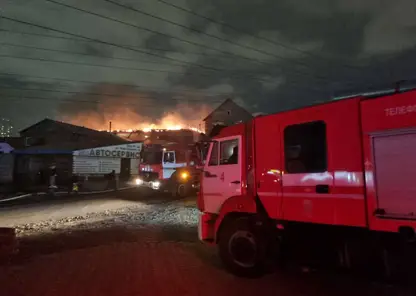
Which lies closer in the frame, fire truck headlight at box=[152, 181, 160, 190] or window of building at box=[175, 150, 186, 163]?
window of building at box=[175, 150, 186, 163]

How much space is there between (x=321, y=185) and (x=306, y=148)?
0.67m

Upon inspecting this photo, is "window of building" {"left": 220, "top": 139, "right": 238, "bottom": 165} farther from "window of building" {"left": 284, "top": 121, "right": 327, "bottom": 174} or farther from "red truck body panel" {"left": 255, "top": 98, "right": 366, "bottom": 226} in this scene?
"window of building" {"left": 284, "top": 121, "right": 327, "bottom": 174}

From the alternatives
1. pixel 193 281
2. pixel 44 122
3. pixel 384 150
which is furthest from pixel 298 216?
pixel 44 122

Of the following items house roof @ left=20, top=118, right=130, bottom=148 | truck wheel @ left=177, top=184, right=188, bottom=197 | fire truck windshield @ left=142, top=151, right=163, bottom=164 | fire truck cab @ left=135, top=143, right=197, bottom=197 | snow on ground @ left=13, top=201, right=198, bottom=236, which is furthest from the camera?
house roof @ left=20, top=118, right=130, bottom=148

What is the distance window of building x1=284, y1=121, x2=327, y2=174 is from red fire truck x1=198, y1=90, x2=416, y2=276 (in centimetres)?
2

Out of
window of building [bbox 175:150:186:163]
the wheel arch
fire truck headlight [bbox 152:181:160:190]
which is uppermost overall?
window of building [bbox 175:150:186:163]

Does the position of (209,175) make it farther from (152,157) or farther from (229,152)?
(152,157)

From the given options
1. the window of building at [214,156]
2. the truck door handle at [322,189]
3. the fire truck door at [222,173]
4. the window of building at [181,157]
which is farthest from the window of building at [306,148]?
the window of building at [181,157]

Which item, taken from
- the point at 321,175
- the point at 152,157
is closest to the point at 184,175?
the point at 152,157

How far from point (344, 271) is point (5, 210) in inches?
577

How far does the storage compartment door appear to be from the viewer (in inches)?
170

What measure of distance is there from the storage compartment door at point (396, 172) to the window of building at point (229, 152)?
104 inches

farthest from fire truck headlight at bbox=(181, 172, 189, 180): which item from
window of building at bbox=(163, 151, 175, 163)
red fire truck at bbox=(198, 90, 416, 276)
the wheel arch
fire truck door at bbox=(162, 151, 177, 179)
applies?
the wheel arch

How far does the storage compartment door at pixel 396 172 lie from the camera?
4309mm
